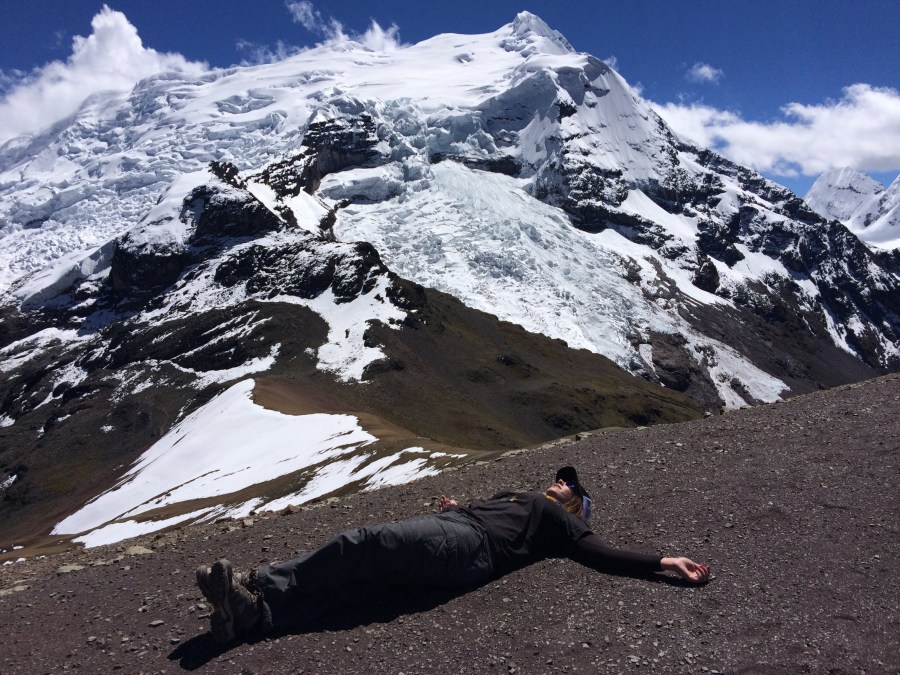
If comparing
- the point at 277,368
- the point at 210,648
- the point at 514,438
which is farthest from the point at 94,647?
the point at 277,368

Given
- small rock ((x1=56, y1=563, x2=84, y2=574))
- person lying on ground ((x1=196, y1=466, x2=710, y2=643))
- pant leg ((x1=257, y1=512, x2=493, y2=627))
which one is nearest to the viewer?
person lying on ground ((x1=196, y1=466, x2=710, y2=643))

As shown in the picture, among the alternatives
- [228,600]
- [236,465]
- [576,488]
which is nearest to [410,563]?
[228,600]

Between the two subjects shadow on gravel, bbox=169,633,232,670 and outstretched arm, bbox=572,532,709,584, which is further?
outstretched arm, bbox=572,532,709,584

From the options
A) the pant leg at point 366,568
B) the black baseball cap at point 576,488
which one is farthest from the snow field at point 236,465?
the pant leg at point 366,568

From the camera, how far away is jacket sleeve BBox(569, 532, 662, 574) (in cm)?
923

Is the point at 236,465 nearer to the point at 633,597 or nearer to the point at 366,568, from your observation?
the point at 366,568

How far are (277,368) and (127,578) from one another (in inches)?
4792

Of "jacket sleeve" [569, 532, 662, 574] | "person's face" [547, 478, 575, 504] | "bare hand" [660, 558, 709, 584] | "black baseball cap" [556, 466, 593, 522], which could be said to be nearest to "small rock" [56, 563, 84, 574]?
"person's face" [547, 478, 575, 504]

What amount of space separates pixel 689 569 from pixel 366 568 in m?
4.29

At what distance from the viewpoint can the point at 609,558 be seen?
9.46 m

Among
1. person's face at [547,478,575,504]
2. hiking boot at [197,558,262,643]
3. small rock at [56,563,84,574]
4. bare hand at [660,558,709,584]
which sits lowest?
small rock at [56,563,84,574]

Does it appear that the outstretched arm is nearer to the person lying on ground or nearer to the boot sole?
the person lying on ground

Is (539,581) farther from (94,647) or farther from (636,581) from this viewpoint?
(94,647)

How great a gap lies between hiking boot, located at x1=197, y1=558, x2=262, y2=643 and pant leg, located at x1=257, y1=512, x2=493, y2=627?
21cm
